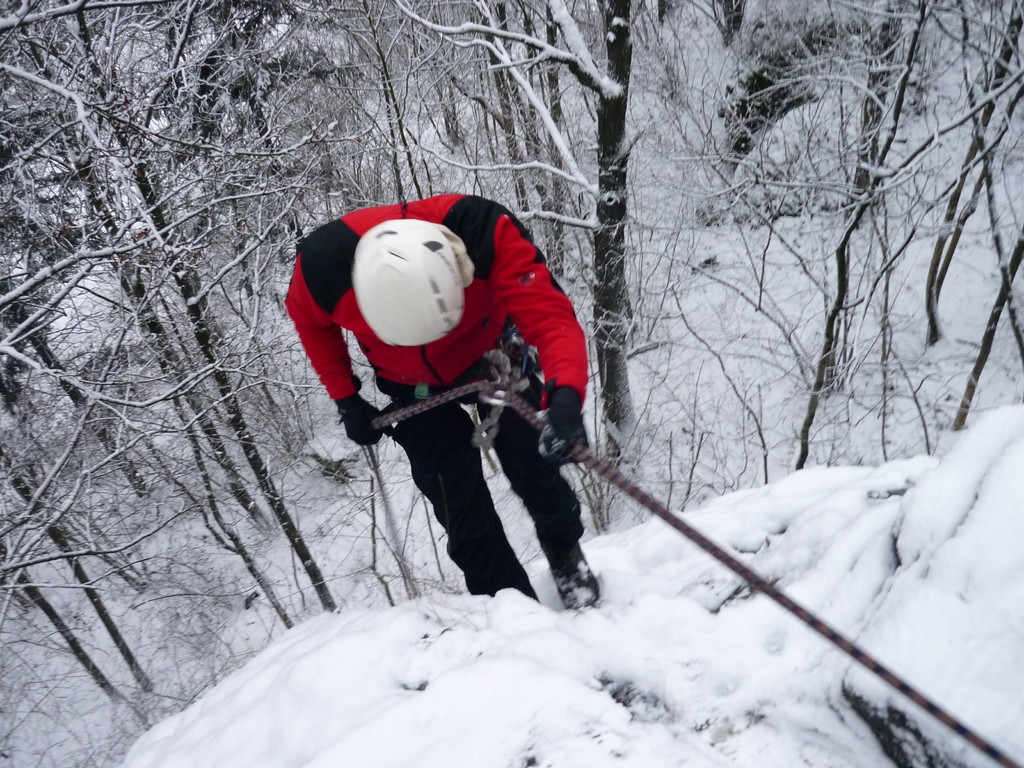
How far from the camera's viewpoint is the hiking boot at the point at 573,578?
8.16 ft

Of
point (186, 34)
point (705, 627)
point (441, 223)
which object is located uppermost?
point (186, 34)

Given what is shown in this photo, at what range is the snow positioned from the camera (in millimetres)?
1290

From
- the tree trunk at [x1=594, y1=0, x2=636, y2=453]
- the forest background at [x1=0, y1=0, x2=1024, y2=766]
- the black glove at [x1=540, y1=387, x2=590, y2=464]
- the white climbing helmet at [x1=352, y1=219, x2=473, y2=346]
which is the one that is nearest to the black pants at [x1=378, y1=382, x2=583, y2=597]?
the black glove at [x1=540, y1=387, x2=590, y2=464]

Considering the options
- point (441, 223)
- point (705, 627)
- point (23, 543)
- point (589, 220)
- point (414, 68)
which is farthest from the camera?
point (414, 68)

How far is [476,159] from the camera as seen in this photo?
9312mm

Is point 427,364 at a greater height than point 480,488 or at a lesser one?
greater

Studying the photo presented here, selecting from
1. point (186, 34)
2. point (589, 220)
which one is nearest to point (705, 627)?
point (589, 220)

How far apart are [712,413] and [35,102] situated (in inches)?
363

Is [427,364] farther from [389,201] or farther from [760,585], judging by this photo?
[389,201]

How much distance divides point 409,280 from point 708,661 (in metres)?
1.60

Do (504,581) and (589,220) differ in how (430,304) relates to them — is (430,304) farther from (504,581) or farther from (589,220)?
(589,220)

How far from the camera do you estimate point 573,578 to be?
99.7 inches

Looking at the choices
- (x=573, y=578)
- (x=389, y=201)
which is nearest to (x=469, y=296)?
(x=573, y=578)

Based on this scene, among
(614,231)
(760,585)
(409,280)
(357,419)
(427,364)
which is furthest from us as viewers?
(614,231)
